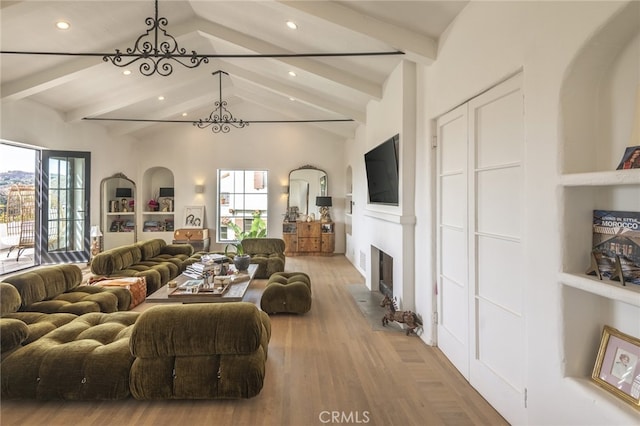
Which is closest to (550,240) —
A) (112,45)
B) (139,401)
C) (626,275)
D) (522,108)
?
(626,275)

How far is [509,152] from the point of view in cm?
231

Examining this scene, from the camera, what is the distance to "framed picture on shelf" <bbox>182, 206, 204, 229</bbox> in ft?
31.6

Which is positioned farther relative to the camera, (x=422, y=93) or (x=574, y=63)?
(x=422, y=93)

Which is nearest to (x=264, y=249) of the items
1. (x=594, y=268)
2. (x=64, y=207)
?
(x=64, y=207)

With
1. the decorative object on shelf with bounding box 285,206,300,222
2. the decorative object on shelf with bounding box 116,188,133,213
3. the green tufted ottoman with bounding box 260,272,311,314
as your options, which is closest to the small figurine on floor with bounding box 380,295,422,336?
the green tufted ottoman with bounding box 260,272,311,314

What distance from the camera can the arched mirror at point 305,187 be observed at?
32.5 feet

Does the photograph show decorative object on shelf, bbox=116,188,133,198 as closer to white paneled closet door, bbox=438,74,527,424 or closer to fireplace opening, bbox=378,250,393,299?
fireplace opening, bbox=378,250,393,299

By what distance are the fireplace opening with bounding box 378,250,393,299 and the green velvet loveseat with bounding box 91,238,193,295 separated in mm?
3508

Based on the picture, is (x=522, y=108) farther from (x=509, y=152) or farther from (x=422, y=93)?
(x=422, y=93)

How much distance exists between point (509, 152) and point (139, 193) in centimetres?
968

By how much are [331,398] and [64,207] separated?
275 inches

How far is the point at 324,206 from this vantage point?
951 cm

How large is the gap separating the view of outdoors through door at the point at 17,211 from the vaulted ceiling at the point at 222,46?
1.40m

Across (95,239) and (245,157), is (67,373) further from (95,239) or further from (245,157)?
(245,157)
